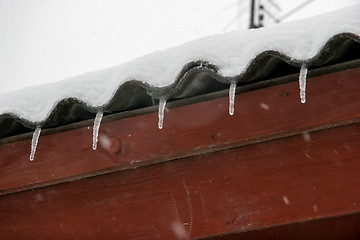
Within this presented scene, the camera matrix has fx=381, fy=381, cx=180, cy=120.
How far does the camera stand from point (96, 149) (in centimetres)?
154

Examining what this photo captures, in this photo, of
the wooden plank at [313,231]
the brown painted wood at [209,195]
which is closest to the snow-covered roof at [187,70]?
the brown painted wood at [209,195]

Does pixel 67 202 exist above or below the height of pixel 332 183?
above

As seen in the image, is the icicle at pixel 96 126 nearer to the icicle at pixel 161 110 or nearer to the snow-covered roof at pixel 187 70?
the snow-covered roof at pixel 187 70

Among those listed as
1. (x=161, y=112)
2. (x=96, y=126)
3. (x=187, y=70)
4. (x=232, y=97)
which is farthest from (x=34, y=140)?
(x=232, y=97)

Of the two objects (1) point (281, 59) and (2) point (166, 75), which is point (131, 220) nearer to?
(2) point (166, 75)

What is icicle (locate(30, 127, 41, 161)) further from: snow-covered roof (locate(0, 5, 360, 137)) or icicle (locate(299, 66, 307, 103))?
icicle (locate(299, 66, 307, 103))

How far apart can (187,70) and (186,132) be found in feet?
0.90

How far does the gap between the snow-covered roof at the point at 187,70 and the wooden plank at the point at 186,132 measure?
0.08 metres

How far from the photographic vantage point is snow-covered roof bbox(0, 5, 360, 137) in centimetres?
122

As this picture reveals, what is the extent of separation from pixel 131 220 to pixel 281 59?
855 mm

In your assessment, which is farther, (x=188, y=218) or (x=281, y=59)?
(x=188, y=218)

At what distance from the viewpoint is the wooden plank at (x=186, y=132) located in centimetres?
133

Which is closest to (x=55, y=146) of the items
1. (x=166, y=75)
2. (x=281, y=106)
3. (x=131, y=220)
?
(x=131, y=220)

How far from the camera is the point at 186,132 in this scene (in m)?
1.46
